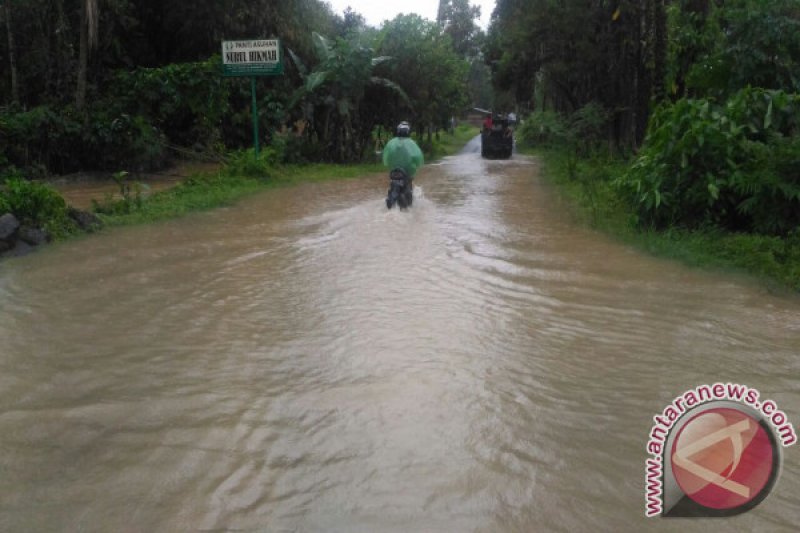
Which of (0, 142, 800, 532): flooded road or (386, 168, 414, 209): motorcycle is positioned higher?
(386, 168, 414, 209): motorcycle

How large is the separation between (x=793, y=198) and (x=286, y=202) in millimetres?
8619

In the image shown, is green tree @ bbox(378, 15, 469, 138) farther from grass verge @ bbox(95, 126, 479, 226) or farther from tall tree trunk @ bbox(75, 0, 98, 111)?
tall tree trunk @ bbox(75, 0, 98, 111)

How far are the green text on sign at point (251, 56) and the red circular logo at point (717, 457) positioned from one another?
15.7 metres

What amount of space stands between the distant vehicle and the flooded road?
19.1m

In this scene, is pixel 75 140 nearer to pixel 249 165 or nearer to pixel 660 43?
pixel 249 165

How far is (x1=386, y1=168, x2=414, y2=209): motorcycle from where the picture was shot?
11.4 meters

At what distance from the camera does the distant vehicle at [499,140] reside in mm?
27250

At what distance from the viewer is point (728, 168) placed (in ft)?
28.4

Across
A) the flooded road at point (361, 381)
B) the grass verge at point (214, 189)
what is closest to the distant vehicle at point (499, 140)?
the grass verge at point (214, 189)

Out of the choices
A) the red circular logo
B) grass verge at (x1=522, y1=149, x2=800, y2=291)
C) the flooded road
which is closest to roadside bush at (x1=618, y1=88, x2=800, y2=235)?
grass verge at (x1=522, y1=149, x2=800, y2=291)

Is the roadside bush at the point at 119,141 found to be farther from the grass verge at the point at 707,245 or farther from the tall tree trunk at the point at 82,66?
the grass verge at the point at 707,245

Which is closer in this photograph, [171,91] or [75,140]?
[75,140]

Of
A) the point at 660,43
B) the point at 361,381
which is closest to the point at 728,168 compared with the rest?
the point at 361,381

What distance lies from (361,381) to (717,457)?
237cm
